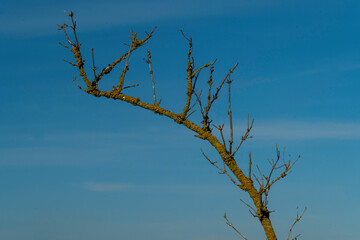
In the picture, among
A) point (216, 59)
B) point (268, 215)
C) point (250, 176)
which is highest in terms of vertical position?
point (216, 59)

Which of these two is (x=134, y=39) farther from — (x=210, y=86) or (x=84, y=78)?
(x=210, y=86)

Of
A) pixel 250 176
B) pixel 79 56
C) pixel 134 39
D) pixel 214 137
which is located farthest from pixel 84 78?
pixel 250 176

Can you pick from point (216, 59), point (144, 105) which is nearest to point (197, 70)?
point (216, 59)

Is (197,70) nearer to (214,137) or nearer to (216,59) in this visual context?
(216,59)

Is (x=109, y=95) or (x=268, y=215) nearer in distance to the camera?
(x=268, y=215)

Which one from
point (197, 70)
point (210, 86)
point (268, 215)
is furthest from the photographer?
point (197, 70)

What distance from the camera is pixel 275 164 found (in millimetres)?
7203

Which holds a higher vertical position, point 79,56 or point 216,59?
point 79,56

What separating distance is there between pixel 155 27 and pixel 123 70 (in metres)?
1.22

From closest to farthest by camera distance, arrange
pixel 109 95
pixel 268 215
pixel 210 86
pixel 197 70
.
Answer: pixel 268 215, pixel 210 86, pixel 197 70, pixel 109 95

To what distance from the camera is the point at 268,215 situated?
7125mm

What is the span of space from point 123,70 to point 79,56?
972 millimetres

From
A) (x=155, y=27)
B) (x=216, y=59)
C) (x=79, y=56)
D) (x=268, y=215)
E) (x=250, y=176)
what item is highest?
(x=155, y=27)

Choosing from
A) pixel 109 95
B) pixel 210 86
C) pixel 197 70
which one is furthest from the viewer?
pixel 109 95
